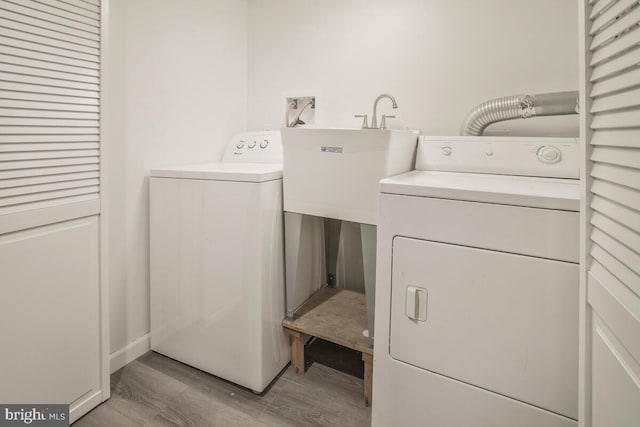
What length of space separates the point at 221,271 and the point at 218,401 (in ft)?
1.83

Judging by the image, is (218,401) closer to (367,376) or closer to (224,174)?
(367,376)

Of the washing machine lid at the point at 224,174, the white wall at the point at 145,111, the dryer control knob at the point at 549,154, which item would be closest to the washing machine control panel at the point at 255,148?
the white wall at the point at 145,111

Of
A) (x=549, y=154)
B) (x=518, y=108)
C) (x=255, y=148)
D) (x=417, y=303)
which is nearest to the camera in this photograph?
(x=417, y=303)

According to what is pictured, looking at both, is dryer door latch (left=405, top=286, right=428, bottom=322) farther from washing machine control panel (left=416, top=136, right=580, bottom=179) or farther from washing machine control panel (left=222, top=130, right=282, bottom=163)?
washing machine control panel (left=222, top=130, right=282, bottom=163)

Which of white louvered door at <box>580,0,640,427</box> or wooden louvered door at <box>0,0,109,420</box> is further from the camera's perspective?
wooden louvered door at <box>0,0,109,420</box>

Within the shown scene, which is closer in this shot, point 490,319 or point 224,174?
point 490,319

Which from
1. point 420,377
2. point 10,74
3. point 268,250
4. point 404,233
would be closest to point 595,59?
point 404,233

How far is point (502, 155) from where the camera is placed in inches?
61.2

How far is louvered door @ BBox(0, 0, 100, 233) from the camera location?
3.79 feet

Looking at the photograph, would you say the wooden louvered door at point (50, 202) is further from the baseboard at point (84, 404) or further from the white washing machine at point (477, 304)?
the white washing machine at point (477, 304)

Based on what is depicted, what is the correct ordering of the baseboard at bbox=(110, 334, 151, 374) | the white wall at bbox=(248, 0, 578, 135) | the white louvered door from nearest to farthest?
the white louvered door
the white wall at bbox=(248, 0, 578, 135)
the baseboard at bbox=(110, 334, 151, 374)

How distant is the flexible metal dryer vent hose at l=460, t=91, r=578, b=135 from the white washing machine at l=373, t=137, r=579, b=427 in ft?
1.14

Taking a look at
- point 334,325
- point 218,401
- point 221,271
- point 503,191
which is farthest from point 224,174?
point 503,191

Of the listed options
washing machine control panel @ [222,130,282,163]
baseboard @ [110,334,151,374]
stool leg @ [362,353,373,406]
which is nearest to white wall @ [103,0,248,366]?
baseboard @ [110,334,151,374]
